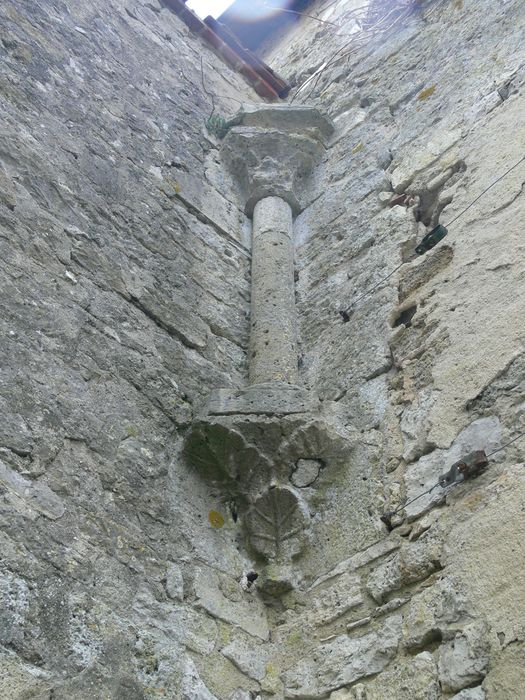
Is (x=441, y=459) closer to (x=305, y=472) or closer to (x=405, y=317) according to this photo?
(x=305, y=472)

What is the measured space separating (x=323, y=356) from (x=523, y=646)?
194 centimetres

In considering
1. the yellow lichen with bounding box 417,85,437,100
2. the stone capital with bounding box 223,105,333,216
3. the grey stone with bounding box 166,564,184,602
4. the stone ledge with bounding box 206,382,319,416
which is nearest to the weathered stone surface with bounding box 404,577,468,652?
the grey stone with bounding box 166,564,184,602

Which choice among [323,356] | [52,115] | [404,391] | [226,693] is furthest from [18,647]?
[52,115]

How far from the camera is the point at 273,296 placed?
392 cm

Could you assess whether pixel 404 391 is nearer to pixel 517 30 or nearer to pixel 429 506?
pixel 429 506

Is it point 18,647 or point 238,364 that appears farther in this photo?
point 238,364

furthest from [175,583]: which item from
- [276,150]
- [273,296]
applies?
[276,150]

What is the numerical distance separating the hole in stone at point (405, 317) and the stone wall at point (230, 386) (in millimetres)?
12

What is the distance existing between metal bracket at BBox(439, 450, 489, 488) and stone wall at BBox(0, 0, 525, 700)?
0.04 meters

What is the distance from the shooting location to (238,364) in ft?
12.1

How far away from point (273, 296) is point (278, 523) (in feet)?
4.56

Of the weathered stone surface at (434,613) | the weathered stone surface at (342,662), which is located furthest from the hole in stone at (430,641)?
the weathered stone surface at (342,662)

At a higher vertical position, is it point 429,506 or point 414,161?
point 414,161

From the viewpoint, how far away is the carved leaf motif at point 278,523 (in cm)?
289
